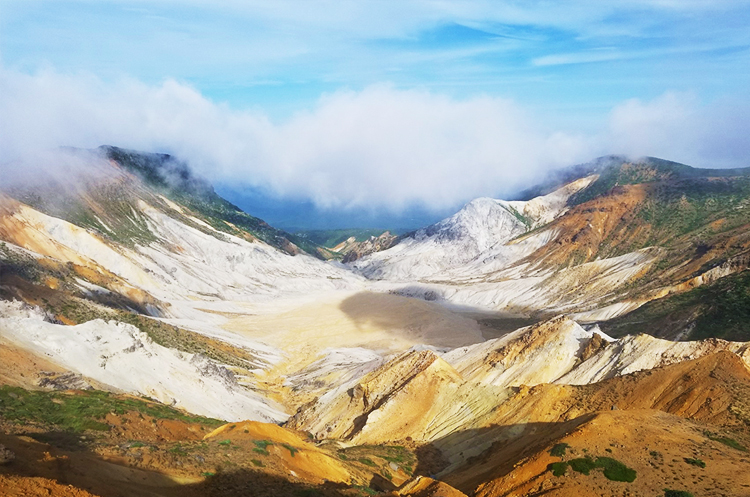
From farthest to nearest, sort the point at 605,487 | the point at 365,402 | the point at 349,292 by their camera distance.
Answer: the point at 349,292 → the point at 365,402 → the point at 605,487

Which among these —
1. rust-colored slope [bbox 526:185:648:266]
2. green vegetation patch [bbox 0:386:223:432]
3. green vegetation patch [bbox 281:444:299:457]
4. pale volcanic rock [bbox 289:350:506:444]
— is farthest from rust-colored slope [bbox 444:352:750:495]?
rust-colored slope [bbox 526:185:648:266]

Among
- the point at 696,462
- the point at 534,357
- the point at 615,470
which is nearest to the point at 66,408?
the point at 615,470

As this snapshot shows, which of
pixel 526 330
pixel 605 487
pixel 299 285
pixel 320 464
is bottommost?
pixel 299 285

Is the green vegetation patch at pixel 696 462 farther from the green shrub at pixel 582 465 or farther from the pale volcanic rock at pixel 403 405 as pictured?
the pale volcanic rock at pixel 403 405

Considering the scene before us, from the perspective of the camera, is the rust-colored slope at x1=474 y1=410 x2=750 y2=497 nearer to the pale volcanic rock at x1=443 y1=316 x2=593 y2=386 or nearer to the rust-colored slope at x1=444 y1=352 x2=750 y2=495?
the rust-colored slope at x1=444 y1=352 x2=750 y2=495

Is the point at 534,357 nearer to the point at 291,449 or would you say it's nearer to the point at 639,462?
the point at 639,462

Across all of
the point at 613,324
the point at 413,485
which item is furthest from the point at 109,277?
the point at 413,485

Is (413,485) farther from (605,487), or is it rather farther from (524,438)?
(524,438)

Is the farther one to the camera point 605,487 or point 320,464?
point 320,464

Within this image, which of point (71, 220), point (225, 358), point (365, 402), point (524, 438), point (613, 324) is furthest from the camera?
point (71, 220)
